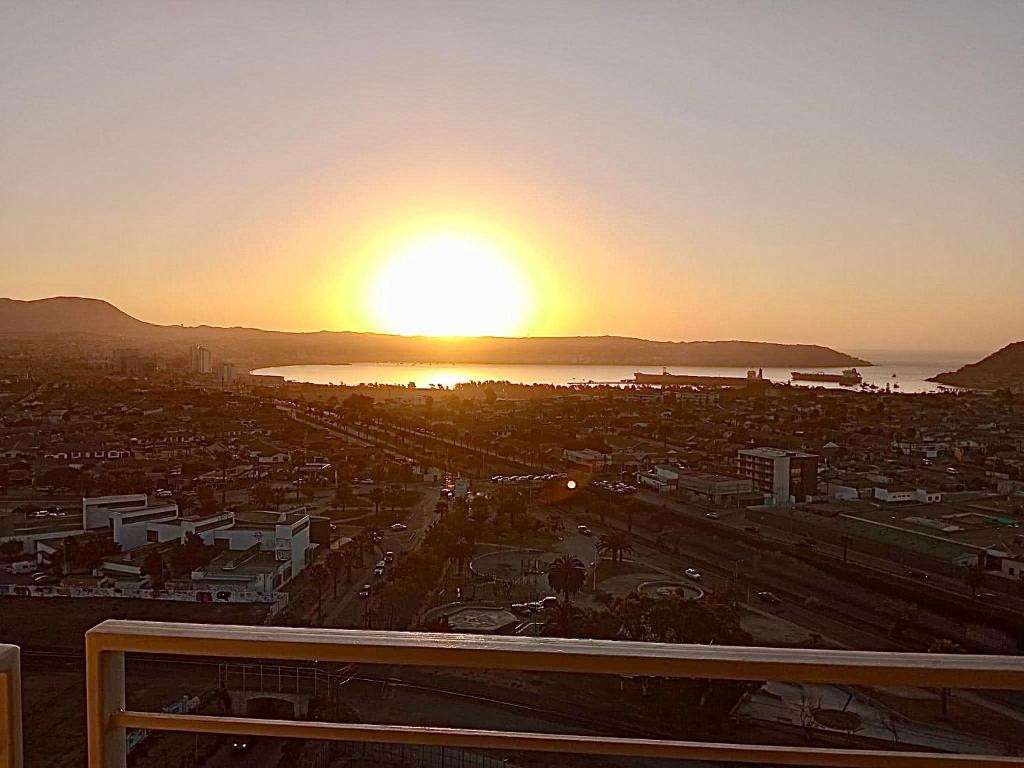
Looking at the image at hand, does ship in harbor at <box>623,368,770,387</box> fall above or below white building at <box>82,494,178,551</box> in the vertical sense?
above

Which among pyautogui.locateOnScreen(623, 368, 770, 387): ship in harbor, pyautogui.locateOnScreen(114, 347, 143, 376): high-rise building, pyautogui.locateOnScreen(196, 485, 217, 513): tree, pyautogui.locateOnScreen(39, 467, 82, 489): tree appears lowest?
pyautogui.locateOnScreen(196, 485, 217, 513): tree

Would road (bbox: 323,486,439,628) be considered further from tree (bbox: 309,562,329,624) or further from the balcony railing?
the balcony railing

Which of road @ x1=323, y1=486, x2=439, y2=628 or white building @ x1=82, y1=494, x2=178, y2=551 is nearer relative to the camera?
road @ x1=323, y1=486, x2=439, y2=628

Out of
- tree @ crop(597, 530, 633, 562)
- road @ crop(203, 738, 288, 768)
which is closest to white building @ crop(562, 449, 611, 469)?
tree @ crop(597, 530, 633, 562)

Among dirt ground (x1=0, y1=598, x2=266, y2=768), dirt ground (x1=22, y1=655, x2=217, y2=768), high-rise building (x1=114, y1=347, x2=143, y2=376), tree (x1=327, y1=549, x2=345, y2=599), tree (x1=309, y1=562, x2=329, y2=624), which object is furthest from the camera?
high-rise building (x1=114, y1=347, x2=143, y2=376)

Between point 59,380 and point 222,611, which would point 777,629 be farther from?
point 59,380

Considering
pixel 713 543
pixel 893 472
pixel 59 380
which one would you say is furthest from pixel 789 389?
pixel 59 380

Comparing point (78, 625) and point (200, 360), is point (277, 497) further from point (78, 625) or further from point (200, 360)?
point (200, 360)

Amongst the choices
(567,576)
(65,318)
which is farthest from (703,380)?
(567,576)
